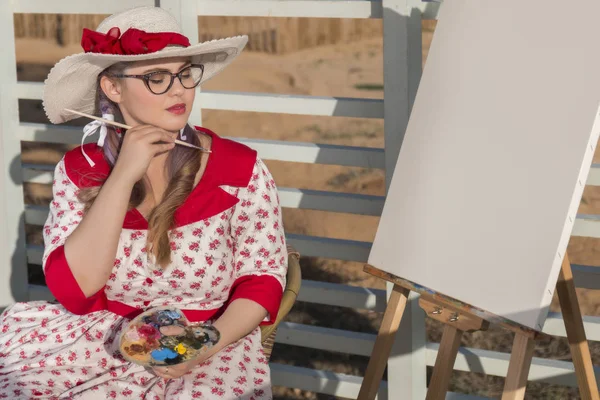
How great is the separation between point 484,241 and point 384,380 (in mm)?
1378

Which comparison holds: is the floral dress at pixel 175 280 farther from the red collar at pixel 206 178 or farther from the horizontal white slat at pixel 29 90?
the horizontal white slat at pixel 29 90

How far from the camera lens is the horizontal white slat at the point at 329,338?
3871 millimetres

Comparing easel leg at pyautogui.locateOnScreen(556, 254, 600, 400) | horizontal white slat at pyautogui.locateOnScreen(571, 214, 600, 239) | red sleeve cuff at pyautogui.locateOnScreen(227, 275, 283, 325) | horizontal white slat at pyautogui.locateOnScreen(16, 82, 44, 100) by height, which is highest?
horizontal white slat at pyautogui.locateOnScreen(16, 82, 44, 100)

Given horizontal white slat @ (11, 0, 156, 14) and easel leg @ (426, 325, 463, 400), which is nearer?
easel leg @ (426, 325, 463, 400)

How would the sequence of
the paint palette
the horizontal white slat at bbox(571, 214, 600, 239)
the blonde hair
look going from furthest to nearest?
the horizontal white slat at bbox(571, 214, 600, 239) → the blonde hair → the paint palette

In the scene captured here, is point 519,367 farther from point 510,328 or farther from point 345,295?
point 345,295

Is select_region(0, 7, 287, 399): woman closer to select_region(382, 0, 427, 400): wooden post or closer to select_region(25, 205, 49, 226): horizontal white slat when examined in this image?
select_region(382, 0, 427, 400): wooden post

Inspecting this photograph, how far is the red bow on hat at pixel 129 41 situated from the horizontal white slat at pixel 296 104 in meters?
0.94

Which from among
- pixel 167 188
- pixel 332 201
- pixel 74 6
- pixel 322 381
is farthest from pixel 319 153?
pixel 74 6

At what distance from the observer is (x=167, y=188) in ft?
9.61

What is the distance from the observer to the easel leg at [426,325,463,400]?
2.90 meters

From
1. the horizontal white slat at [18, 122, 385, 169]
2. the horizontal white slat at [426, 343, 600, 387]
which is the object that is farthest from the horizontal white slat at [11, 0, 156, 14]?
the horizontal white slat at [426, 343, 600, 387]

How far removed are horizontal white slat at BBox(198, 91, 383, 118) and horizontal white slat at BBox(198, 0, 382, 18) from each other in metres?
0.29

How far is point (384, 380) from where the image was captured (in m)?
3.95
